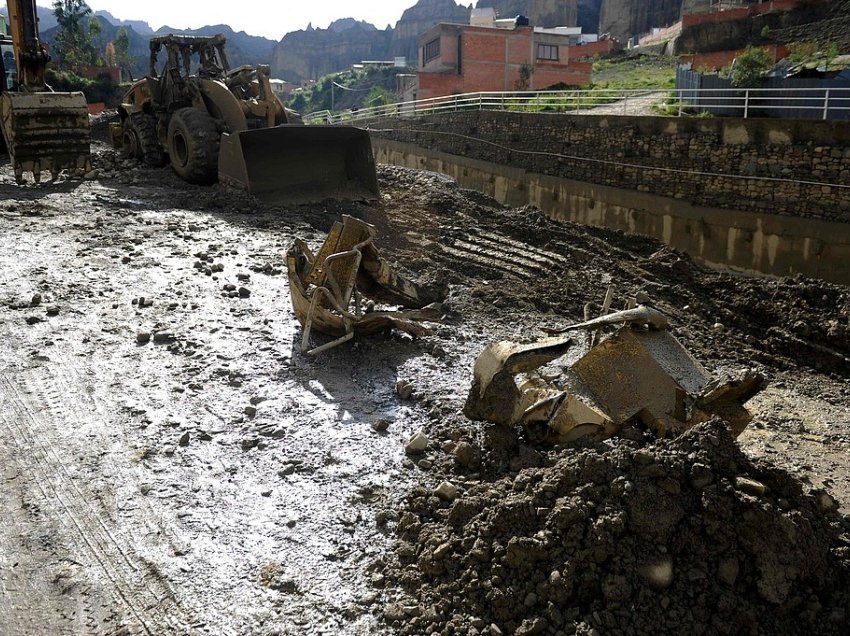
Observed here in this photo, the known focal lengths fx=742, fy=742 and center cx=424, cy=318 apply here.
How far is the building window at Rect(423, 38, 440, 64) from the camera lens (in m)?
40.4

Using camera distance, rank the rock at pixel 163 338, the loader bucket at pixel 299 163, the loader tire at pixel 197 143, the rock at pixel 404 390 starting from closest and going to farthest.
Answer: the rock at pixel 404 390
the rock at pixel 163 338
the loader bucket at pixel 299 163
the loader tire at pixel 197 143

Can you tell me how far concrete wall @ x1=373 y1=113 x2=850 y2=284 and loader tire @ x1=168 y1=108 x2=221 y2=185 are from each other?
8.20m

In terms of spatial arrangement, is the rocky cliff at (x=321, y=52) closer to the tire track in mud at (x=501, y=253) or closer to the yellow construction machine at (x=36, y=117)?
the yellow construction machine at (x=36, y=117)

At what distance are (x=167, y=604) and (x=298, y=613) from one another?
0.62m

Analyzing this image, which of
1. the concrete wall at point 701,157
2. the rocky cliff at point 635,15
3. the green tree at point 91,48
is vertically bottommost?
the concrete wall at point 701,157

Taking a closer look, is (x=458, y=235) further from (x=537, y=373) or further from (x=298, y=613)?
(x=298, y=613)

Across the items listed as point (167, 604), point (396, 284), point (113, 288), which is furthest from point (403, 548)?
point (113, 288)

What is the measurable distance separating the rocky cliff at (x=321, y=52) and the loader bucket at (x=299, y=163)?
119 meters

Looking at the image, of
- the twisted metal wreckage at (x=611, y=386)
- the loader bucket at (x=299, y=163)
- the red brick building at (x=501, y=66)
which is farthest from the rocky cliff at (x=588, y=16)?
the twisted metal wreckage at (x=611, y=386)

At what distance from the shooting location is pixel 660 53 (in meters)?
41.2

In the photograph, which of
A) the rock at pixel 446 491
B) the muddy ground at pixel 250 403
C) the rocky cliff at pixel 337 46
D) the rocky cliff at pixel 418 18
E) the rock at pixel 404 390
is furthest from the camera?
the rocky cliff at pixel 337 46

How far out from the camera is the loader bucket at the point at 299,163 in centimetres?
1200

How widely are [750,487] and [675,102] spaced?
1812 centimetres

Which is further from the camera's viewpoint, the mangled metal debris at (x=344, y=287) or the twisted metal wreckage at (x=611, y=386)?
the mangled metal debris at (x=344, y=287)
